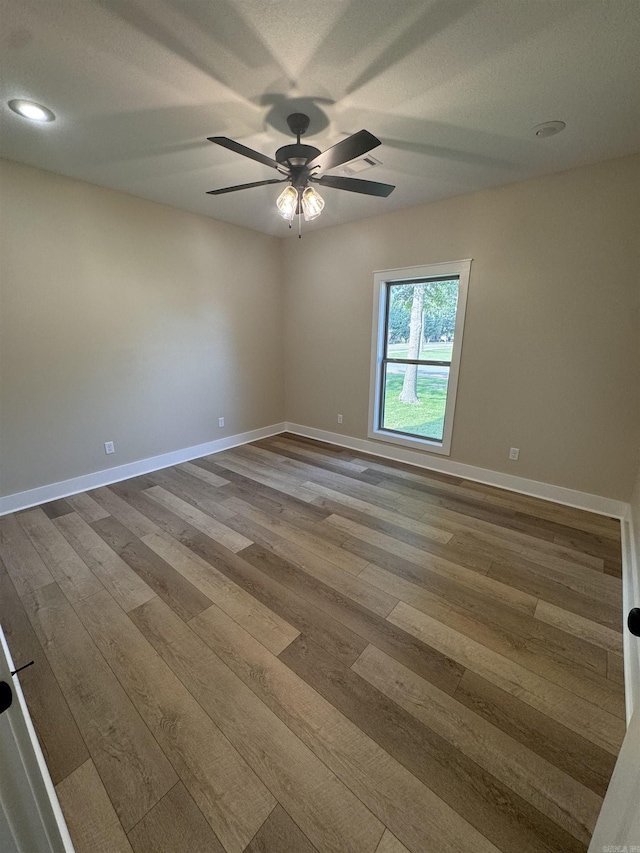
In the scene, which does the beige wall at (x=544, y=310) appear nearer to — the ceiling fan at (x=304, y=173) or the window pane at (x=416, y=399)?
the window pane at (x=416, y=399)

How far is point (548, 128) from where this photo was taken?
1990 millimetres

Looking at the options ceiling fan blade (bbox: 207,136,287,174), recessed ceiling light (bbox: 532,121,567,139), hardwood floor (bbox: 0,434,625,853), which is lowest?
hardwood floor (bbox: 0,434,625,853)

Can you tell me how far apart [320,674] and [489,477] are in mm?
2569

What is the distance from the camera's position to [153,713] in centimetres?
135

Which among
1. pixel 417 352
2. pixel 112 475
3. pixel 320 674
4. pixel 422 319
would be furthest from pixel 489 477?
pixel 112 475

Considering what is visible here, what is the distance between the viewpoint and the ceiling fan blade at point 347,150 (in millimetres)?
1469

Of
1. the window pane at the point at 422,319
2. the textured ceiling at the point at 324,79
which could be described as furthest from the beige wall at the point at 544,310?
the textured ceiling at the point at 324,79

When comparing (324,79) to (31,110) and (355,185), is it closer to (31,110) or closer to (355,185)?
(355,185)

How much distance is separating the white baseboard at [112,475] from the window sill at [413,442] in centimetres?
172

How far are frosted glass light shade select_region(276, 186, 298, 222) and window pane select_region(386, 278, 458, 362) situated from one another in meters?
1.92

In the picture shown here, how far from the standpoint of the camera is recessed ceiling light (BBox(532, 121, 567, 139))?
1946 millimetres

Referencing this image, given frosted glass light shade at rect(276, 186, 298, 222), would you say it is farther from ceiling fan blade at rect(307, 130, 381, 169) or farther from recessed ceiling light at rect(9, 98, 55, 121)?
recessed ceiling light at rect(9, 98, 55, 121)

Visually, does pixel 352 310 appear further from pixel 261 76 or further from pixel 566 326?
pixel 261 76

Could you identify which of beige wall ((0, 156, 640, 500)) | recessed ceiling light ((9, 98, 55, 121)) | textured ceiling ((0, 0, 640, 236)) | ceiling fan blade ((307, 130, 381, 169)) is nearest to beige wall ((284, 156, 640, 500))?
beige wall ((0, 156, 640, 500))
